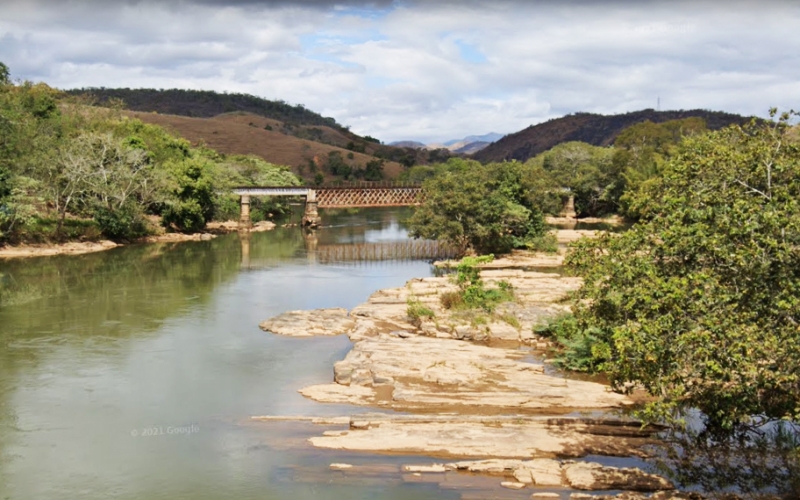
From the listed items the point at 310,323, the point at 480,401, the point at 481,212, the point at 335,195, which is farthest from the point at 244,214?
the point at 480,401

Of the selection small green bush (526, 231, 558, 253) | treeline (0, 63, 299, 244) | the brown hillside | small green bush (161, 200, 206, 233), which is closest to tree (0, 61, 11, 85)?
treeline (0, 63, 299, 244)

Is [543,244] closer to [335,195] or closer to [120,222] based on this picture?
[120,222]

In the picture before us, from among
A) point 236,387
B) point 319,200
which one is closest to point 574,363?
point 236,387

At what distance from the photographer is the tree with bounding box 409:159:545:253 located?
5734cm

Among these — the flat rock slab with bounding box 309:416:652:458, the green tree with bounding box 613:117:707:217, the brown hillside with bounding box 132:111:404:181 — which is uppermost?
the brown hillside with bounding box 132:111:404:181

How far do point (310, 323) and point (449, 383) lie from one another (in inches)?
465

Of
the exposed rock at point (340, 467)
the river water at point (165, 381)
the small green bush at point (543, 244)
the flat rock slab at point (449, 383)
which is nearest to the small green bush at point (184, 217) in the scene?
the river water at point (165, 381)

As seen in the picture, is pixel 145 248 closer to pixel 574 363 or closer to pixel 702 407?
pixel 574 363

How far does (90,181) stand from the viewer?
63969 millimetres

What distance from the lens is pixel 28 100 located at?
8331 centimetres

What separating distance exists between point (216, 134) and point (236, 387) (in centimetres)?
17256

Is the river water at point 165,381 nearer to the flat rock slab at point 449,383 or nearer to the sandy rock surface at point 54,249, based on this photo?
the flat rock slab at point 449,383

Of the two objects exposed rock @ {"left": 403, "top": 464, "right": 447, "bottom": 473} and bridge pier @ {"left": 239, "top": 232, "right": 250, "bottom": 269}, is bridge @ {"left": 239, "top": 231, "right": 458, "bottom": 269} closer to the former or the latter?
bridge pier @ {"left": 239, "top": 232, "right": 250, "bottom": 269}

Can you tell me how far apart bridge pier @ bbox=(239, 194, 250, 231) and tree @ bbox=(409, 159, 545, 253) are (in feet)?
88.5
